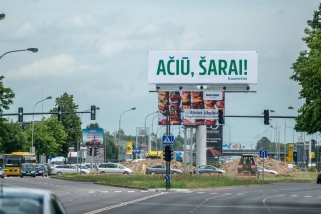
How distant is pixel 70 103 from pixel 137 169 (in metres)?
54.4

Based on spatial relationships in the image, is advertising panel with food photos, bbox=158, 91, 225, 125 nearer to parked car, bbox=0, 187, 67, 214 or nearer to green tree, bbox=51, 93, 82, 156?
parked car, bbox=0, 187, 67, 214

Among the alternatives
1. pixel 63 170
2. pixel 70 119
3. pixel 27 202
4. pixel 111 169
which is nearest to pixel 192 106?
pixel 111 169

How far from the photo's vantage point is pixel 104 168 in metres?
91.1

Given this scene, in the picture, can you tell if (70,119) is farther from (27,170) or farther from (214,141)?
(27,170)

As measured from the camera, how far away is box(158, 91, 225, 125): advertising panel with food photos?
248 ft

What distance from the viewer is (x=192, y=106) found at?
7700cm

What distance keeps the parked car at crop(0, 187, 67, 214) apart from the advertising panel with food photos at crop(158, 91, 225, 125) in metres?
66.9

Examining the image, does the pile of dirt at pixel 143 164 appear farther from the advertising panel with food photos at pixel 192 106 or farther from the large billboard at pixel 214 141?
the advertising panel with food photos at pixel 192 106

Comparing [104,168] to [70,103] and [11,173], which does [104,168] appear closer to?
[11,173]

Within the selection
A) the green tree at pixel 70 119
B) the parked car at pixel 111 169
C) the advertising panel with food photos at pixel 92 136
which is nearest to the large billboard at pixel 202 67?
the parked car at pixel 111 169

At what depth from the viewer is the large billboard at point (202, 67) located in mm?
80812

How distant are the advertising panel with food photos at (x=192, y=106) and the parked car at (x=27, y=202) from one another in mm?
66859

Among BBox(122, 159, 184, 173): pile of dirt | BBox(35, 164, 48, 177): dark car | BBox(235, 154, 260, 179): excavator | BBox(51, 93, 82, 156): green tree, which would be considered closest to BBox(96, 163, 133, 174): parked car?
BBox(35, 164, 48, 177): dark car

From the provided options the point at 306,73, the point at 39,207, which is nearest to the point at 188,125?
the point at 306,73
